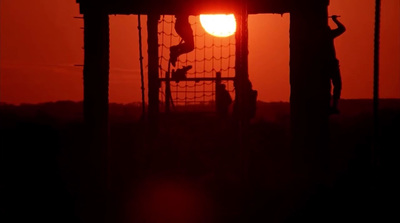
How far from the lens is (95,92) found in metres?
7.98

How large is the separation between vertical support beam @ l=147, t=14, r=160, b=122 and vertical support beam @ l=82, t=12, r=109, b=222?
4.63 meters

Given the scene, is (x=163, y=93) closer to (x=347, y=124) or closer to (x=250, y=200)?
(x=347, y=124)

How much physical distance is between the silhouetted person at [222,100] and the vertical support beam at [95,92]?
19.2 ft

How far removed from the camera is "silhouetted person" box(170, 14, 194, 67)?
10.4 meters

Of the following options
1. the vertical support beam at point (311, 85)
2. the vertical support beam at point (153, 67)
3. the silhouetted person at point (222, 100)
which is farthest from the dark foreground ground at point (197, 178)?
the silhouetted person at point (222, 100)

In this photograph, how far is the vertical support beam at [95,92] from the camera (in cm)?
772

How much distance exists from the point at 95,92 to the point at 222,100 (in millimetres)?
6000

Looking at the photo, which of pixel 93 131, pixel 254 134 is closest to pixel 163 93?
pixel 254 134

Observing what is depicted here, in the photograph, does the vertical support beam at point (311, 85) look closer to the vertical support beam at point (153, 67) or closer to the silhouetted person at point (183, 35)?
the silhouetted person at point (183, 35)

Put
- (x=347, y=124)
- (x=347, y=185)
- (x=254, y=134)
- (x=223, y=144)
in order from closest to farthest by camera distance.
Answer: (x=347, y=185), (x=223, y=144), (x=254, y=134), (x=347, y=124)

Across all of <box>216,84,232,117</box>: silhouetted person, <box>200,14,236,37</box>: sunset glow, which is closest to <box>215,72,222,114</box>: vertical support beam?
<box>216,84,232,117</box>: silhouetted person

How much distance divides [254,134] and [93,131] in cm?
534

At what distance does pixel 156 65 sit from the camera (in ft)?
43.0

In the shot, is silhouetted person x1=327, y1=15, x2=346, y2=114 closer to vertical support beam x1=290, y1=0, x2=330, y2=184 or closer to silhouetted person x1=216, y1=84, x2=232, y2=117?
vertical support beam x1=290, y1=0, x2=330, y2=184
